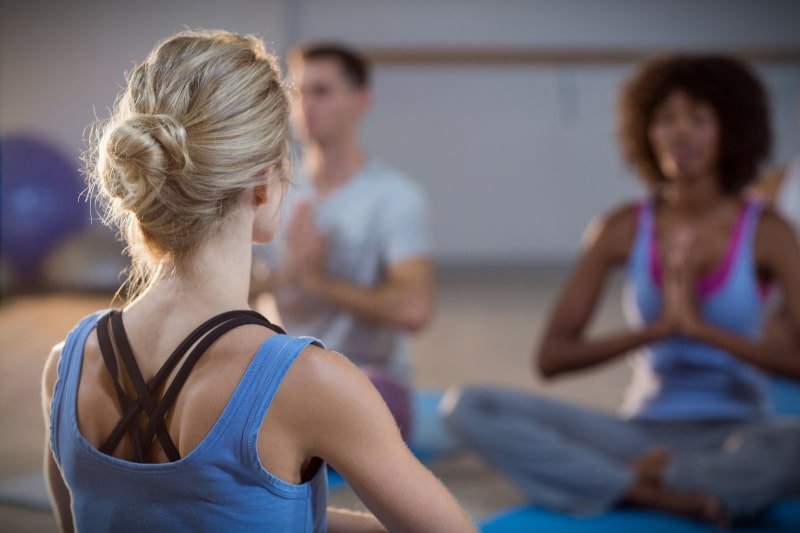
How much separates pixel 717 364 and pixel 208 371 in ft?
5.23

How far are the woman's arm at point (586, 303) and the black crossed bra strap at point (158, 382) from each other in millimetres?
1482

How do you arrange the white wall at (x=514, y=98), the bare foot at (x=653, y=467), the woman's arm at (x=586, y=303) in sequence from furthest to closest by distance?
the white wall at (x=514, y=98) < the woman's arm at (x=586, y=303) < the bare foot at (x=653, y=467)

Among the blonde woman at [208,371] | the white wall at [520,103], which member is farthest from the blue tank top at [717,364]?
the white wall at [520,103]

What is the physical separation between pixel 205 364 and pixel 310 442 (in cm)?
12

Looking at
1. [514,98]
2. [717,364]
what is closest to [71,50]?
[514,98]

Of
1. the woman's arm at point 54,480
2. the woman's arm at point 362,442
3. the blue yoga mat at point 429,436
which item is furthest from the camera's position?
the blue yoga mat at point 429,436

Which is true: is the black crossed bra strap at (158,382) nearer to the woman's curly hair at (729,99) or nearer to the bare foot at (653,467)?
the bare foot at (653,467)

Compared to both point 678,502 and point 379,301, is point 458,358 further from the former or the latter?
point 678,502

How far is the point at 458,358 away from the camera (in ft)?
14.0

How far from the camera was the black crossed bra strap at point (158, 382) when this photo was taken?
3.05 ft

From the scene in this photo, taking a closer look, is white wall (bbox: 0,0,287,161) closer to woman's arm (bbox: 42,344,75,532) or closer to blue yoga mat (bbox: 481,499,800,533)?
blue yoga mat (bbox: 481,499,800,533)

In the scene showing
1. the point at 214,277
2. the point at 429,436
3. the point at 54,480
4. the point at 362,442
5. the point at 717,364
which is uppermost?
the point at 214,277

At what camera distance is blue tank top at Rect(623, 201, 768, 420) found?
2225 mm

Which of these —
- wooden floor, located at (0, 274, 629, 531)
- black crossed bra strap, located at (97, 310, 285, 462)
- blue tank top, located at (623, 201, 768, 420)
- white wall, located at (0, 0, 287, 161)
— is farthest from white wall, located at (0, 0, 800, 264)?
black crossed bra strap, located at (97, 310, 285, 462)
